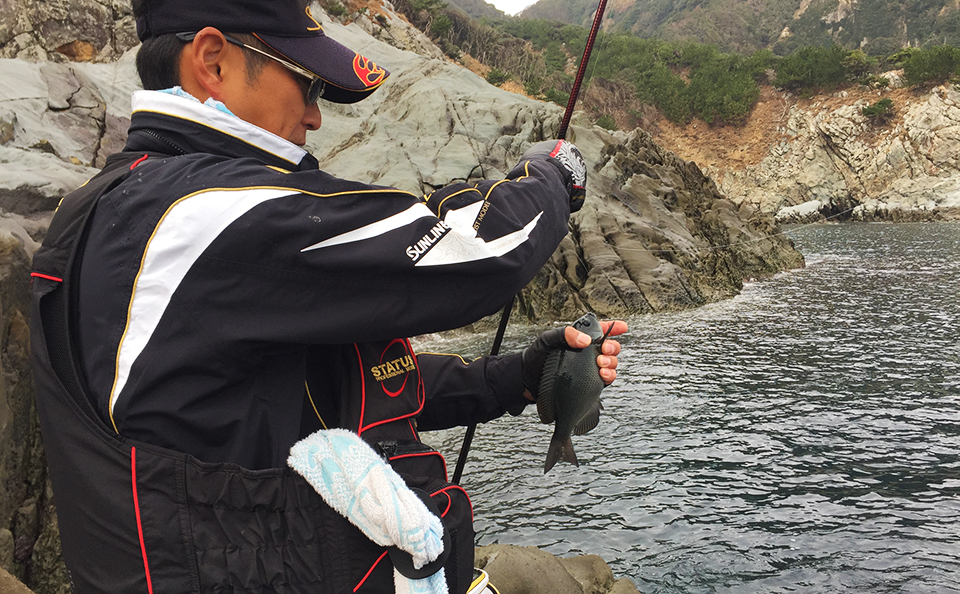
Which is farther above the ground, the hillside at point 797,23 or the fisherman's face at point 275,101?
the hillside at point 797,23

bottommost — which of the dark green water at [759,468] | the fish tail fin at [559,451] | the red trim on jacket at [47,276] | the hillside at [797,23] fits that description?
the dark green water at [759,468]

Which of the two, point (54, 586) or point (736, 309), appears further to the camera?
point (736, 309)

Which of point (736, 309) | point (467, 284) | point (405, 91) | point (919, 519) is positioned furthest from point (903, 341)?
point (405, 91)

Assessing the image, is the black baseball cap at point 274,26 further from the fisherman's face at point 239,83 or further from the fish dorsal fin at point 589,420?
the fish dorsal fin at point 589,420

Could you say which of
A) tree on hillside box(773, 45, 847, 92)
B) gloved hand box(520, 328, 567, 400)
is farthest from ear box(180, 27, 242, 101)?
tree on hillside box(773, 45, 847, 92)

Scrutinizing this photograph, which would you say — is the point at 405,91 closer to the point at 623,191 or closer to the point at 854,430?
the point at 623,191

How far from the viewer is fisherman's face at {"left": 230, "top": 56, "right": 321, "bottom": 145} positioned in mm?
1859

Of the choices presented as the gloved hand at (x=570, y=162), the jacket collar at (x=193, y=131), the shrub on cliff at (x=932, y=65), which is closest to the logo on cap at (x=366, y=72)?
the jacket collar at (x=193, y=131)

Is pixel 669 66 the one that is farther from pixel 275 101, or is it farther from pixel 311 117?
pixel 275 101

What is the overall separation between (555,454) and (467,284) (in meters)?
2.25

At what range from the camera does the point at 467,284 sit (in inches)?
69.3

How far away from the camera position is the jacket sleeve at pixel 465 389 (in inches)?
106

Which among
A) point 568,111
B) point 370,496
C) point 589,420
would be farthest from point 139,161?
point 589,420

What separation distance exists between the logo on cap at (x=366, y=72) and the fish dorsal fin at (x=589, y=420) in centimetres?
190
